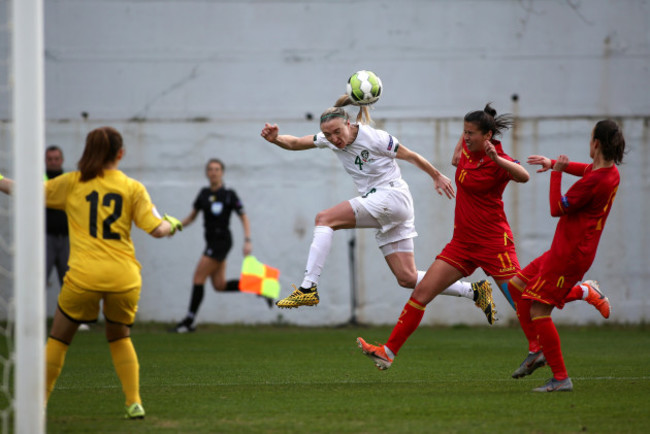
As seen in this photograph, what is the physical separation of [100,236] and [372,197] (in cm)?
288

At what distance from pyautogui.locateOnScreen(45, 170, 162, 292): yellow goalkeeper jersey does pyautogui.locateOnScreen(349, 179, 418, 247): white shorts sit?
8.28 ft

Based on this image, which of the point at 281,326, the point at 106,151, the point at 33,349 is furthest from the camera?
the point at 281,326

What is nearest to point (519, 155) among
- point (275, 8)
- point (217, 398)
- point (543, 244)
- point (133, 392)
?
point (543, 244)

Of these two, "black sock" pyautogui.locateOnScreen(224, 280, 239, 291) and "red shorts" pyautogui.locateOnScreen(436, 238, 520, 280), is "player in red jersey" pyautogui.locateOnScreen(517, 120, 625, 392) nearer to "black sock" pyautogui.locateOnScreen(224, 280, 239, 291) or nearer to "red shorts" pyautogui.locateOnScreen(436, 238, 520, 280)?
"red shorts" pyautogui.locateOnScreen(436, 238, 520, 280)

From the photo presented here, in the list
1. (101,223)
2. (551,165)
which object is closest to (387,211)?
(551,165)

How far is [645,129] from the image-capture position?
13461 mm

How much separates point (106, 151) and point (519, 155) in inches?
364

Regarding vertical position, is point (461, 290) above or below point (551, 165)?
below

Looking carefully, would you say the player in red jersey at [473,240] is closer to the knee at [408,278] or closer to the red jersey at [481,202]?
the red jersey at [481,202]

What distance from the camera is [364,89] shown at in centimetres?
747

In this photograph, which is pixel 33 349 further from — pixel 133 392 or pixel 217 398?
pixel 217 398

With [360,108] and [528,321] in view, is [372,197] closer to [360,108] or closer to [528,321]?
[360,108]

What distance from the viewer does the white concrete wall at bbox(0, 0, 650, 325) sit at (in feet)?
43.8

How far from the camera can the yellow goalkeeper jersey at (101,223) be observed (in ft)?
16.8
